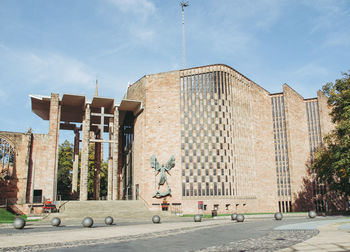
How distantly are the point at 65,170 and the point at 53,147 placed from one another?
18882 millimetres

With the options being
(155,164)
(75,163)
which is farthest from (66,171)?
(155,164)

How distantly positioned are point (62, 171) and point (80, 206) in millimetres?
23872

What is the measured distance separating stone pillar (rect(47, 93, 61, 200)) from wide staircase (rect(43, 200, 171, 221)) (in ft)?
16.8

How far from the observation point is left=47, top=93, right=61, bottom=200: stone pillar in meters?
40.7

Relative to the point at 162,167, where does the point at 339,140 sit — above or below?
above

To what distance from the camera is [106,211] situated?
114 feet

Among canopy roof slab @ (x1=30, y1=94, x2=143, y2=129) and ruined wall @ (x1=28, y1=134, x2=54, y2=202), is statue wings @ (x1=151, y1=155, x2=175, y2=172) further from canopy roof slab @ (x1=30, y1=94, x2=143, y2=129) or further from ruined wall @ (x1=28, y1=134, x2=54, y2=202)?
ruined wall @ (x1=28, y1=134, x2=54, y2=202)

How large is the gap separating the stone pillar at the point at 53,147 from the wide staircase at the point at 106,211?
5134mm

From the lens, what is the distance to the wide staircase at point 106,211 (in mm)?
32594

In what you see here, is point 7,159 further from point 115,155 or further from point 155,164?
point 155,164

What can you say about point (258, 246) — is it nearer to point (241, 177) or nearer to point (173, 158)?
point (173, 158)

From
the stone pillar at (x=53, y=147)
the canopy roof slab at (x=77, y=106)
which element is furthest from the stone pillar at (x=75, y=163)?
the stone pillar at (x=53, y=147)

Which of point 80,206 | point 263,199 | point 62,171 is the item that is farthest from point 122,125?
point 263,199

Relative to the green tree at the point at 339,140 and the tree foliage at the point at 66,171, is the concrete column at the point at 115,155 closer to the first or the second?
the tree foliage at the point at 66,171
